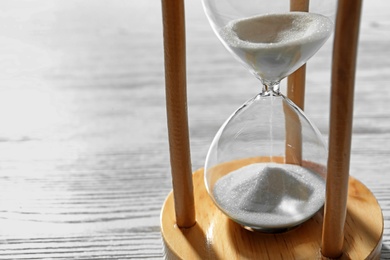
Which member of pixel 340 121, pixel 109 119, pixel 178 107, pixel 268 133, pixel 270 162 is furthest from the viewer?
pixel 109 119

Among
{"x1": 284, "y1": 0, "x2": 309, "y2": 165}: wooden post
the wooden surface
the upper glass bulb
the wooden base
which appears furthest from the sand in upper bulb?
the wooden surface

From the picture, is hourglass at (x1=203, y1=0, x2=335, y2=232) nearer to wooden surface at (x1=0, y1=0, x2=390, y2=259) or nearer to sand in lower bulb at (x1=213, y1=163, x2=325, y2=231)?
sand in lower bulb at (x1=213, y1=163, x2=325, y2=231)

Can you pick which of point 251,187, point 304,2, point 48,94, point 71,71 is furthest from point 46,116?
point 304,2

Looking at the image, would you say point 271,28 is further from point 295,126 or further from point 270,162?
point 270,162

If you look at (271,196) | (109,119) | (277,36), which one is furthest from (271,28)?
(109,119)

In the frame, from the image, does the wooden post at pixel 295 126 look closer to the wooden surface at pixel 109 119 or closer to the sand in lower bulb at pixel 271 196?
the sand in lower bulb at pixel 271 196

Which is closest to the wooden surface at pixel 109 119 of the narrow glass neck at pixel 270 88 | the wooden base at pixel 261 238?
the wooden base at pixel 261 238

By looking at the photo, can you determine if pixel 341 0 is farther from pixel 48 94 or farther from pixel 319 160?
pixel 48 94
